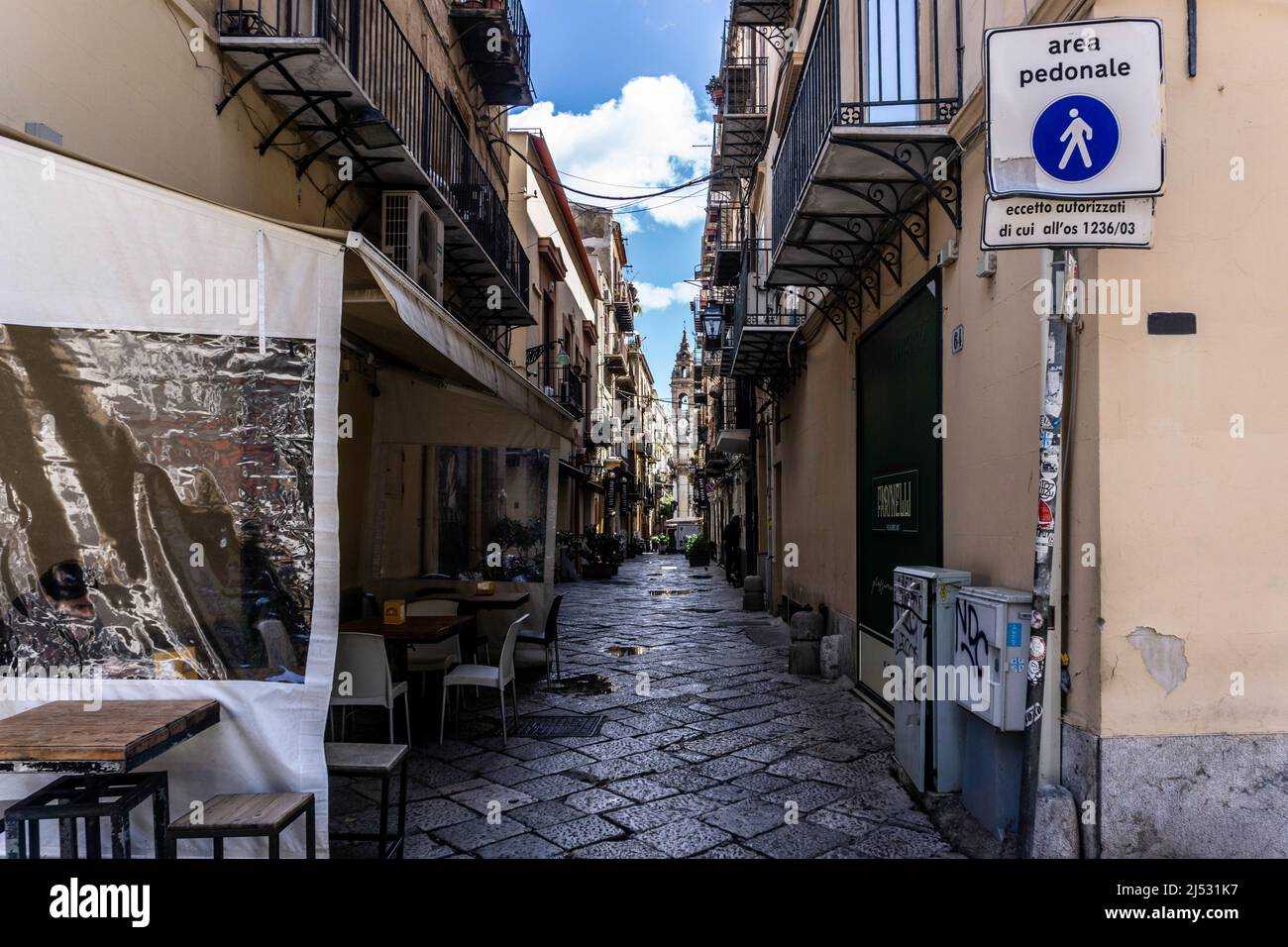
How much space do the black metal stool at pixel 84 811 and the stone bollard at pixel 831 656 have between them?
20.0 feet

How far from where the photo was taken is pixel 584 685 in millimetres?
7883

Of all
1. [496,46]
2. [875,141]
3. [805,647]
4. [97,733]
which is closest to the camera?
[97,733]

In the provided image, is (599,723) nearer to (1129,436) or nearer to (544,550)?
Answer: (544,550)

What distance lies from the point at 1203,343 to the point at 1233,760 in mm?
1750

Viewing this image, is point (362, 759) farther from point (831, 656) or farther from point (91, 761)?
point (831, 656)

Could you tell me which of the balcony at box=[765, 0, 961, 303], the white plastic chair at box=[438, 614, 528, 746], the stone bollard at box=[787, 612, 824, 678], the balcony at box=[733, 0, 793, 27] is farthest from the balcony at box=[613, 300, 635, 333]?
the white plastic chair at box=[438, 614, 528, 746]

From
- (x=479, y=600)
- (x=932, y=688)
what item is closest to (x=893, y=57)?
(x=932, y=688)

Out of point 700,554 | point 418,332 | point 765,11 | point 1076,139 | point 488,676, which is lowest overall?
point 700,554

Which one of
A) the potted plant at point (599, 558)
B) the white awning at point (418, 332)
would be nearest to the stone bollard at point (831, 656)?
the white awning at point (418, 332)

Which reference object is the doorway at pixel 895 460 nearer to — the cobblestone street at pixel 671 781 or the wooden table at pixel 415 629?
the cobblestone street at pixel 671 781

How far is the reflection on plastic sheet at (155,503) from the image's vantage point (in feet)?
11.1

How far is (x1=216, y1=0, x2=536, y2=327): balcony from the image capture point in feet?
19.5

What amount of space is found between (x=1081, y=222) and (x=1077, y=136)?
330 mm

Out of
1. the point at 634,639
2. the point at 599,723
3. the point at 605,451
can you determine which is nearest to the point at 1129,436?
the point at 599,723
